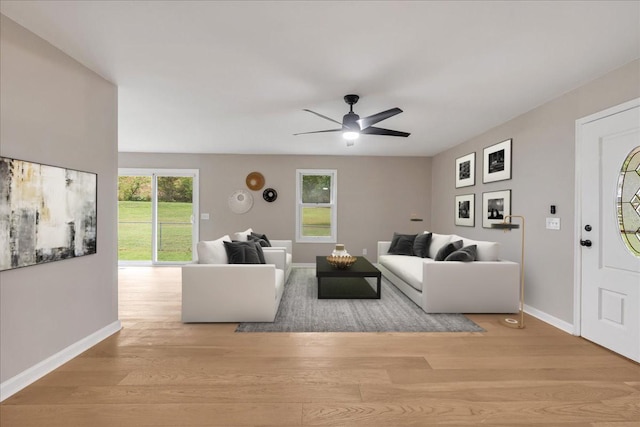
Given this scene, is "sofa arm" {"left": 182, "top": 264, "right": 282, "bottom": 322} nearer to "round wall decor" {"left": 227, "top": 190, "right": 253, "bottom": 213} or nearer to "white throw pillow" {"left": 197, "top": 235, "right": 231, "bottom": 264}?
"white throw pillow" {"left": 197, "top": 235, "right": 231, "bottom": 264}

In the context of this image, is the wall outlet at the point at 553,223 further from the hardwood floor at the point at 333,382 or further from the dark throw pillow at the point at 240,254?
the dark throw pillow at the point at 240,254

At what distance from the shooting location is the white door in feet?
7.93

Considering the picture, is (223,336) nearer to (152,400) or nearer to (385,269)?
(152,400)

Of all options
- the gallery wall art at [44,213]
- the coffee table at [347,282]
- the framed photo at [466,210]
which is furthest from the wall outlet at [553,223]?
the gallery wall art at [44,213]

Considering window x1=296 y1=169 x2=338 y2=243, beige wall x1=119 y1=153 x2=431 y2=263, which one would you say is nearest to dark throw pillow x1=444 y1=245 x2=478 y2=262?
beige wall x1=119 y1=153 x2=431 y2=263

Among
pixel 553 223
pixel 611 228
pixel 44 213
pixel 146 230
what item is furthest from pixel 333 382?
pixel 146 230

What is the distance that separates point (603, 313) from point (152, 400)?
3643 mm

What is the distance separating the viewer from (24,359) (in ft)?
6.61

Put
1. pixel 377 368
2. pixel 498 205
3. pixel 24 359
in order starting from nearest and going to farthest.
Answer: pixel 24 359, pixel 377 368, pixel 498 205

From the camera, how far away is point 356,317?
3297 mm

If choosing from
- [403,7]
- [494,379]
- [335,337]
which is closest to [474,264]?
[494,379]

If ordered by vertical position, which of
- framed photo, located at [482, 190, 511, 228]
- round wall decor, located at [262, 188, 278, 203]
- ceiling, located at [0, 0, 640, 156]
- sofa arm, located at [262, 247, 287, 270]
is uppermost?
ceiling, located at [0, 0, 640, 156]

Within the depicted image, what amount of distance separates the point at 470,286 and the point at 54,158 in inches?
161

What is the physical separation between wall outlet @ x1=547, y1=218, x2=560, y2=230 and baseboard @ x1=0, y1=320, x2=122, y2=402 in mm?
4562
